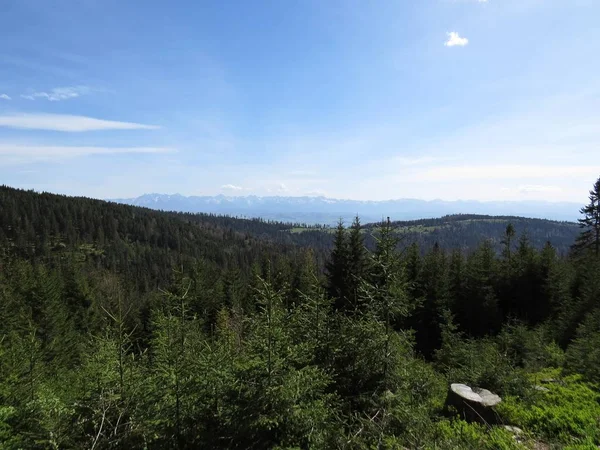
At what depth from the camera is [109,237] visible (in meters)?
141

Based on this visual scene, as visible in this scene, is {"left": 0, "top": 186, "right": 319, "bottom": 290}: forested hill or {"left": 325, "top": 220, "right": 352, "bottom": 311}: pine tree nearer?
{"left": 325, "top": 220, "right": 352, "bottom": 311}: pine tree

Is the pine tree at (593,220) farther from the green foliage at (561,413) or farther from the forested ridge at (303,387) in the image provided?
the green foliage at (561,413)

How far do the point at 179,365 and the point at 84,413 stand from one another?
2508 millimetres

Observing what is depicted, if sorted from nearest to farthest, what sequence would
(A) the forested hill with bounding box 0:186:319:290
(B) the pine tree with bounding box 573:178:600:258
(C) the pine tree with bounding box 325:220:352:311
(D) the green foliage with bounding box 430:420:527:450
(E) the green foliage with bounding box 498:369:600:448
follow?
(D) the green foliage with bounding box 430:420:527:450, (E) the green foliage with bounding box 498:369:600:448, (C) the pine tree with bounding box 325:220:352:311, (B) the pine tree with bounding box 573:178:600:258, (A) the forested hill with bounding box 0:186:319:290

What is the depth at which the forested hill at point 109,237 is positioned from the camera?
112537mm

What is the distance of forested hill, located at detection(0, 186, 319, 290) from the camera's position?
112537 mm

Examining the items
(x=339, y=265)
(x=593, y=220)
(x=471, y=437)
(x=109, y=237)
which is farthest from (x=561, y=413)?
(x=109, y=237)

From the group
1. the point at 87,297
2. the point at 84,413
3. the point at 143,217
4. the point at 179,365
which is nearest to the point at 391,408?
the point at 179,365

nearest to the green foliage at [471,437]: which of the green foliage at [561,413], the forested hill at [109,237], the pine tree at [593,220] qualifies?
the green foliage at [561,413]

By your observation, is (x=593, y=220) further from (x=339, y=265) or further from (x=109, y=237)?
(x=109, y=237)

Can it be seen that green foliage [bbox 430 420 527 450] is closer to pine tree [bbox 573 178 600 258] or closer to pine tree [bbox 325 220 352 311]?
pine tree [bbox 325 220 352 311]

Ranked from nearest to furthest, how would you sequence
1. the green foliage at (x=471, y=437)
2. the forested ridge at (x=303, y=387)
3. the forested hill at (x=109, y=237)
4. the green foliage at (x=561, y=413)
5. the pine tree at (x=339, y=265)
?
the green foliage at (x=471, y=437) < the forested ridge at (x=303, y=387) < the green foliage at (x=561, y=413) < the pine tree at (x=339, y=265) < the forested hill at (x=109, y=237)

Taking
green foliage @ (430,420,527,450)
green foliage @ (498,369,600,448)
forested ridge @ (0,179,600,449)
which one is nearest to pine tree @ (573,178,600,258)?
forested ridge @ (0,179,600,449)

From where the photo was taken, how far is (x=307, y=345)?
367 inches
